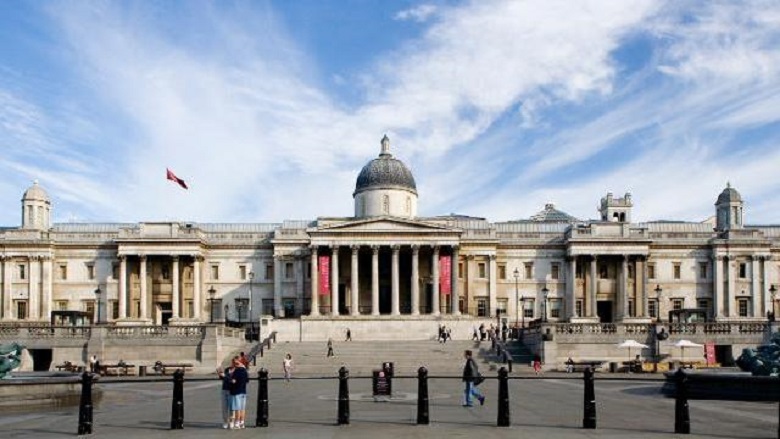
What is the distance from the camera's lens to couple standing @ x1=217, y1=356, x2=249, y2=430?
77.2ft

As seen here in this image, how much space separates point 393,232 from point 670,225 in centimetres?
3453

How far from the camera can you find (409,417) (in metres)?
26.3

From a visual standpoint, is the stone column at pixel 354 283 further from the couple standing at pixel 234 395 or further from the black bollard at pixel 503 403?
the black bollard at pixel 503 403

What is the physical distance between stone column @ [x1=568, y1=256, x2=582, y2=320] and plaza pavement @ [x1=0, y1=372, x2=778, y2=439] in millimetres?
54541

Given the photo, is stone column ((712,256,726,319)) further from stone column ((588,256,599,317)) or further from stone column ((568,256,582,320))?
stone column ((568,256,582,320))

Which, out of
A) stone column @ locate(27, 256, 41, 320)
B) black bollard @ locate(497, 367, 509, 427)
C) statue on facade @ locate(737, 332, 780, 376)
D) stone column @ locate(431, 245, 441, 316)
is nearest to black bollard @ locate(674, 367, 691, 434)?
black bollard @ locate(497, 367, 509, 427)

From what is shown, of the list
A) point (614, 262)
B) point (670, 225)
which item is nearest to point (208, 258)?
point (614, 262)

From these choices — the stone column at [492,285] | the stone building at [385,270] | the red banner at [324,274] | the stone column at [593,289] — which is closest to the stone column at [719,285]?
the stone building at [385,270]

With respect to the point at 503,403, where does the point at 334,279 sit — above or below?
above

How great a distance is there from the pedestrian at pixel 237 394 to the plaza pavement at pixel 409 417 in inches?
17.4

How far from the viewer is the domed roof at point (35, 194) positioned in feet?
312

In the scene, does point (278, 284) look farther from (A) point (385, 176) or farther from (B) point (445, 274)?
(B) point (445, 274)

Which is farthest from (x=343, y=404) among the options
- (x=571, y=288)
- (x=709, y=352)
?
(x=571, y=288)

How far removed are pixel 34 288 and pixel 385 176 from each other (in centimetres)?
3698
